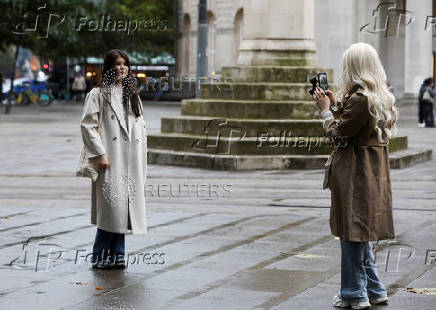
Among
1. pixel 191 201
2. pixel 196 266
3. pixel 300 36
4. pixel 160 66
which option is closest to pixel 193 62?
pixel 160 66

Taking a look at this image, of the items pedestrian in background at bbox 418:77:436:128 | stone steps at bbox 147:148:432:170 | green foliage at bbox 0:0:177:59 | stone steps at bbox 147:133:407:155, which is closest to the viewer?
stone steps at bbox 147:148:432:170

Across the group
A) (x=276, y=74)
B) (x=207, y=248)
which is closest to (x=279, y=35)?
(x=276, y=74)

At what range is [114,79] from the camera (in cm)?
916

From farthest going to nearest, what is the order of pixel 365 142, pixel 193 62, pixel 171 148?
pixel 193 62, pixel 171 148, pixel 365 142

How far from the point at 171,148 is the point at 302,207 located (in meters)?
7.26

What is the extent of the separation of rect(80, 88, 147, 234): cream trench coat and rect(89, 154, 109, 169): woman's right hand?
4cm

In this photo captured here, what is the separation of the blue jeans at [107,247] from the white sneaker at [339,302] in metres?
2.25

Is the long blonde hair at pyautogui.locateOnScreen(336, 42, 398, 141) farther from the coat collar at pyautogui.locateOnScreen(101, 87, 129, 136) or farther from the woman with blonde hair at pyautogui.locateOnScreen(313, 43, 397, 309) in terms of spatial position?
the coat collar at pyautogui.locateOnScreen(101, 87, 129, 136)

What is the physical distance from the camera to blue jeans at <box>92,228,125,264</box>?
30.1 feet

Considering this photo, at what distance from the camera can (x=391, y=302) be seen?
7.73 metres

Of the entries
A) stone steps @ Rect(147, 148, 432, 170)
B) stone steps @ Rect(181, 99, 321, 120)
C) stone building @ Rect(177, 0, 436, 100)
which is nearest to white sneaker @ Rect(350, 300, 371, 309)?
stone steps @ Rect(147, 148, 432, 170)

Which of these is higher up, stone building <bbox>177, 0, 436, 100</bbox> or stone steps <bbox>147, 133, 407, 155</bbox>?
stone building <bbox>177, 0, 436, 100</bbox>

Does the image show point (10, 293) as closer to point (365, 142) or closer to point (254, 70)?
point (365, 142)

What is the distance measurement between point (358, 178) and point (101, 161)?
2.41 meters
